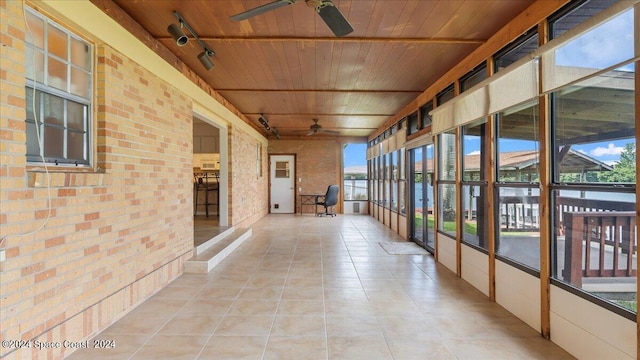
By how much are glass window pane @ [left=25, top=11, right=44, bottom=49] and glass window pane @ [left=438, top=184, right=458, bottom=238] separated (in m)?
4.15

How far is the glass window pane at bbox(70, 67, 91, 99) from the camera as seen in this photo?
2211 mm

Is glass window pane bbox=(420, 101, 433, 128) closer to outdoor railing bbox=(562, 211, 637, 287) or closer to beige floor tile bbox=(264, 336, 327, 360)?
outdoor railing bbox=(562, 211, 637, 287)

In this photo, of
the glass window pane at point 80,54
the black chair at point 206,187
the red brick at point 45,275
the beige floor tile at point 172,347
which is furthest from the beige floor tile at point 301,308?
the black chair at point 206,187

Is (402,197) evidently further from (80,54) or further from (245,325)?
(80,54)

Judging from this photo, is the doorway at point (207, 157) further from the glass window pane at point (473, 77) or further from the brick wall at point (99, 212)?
the glass window pane at point (473, 77)

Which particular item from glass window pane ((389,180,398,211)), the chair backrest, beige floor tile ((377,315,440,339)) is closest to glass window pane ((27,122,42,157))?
beige floor tile ((377,315,440,339))

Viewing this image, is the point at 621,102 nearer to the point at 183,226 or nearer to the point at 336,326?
the point at 336,326

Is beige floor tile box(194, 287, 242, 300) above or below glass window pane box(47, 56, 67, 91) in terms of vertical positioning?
below

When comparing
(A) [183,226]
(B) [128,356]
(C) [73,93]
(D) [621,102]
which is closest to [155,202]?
(A) [183,226]

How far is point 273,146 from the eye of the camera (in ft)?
34.2

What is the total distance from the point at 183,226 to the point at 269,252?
1.60 m

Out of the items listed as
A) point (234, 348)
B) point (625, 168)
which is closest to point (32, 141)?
point (234, 348)

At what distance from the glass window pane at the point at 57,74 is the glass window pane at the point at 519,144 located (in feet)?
11.5

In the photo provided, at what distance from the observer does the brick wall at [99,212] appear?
1650 mm
